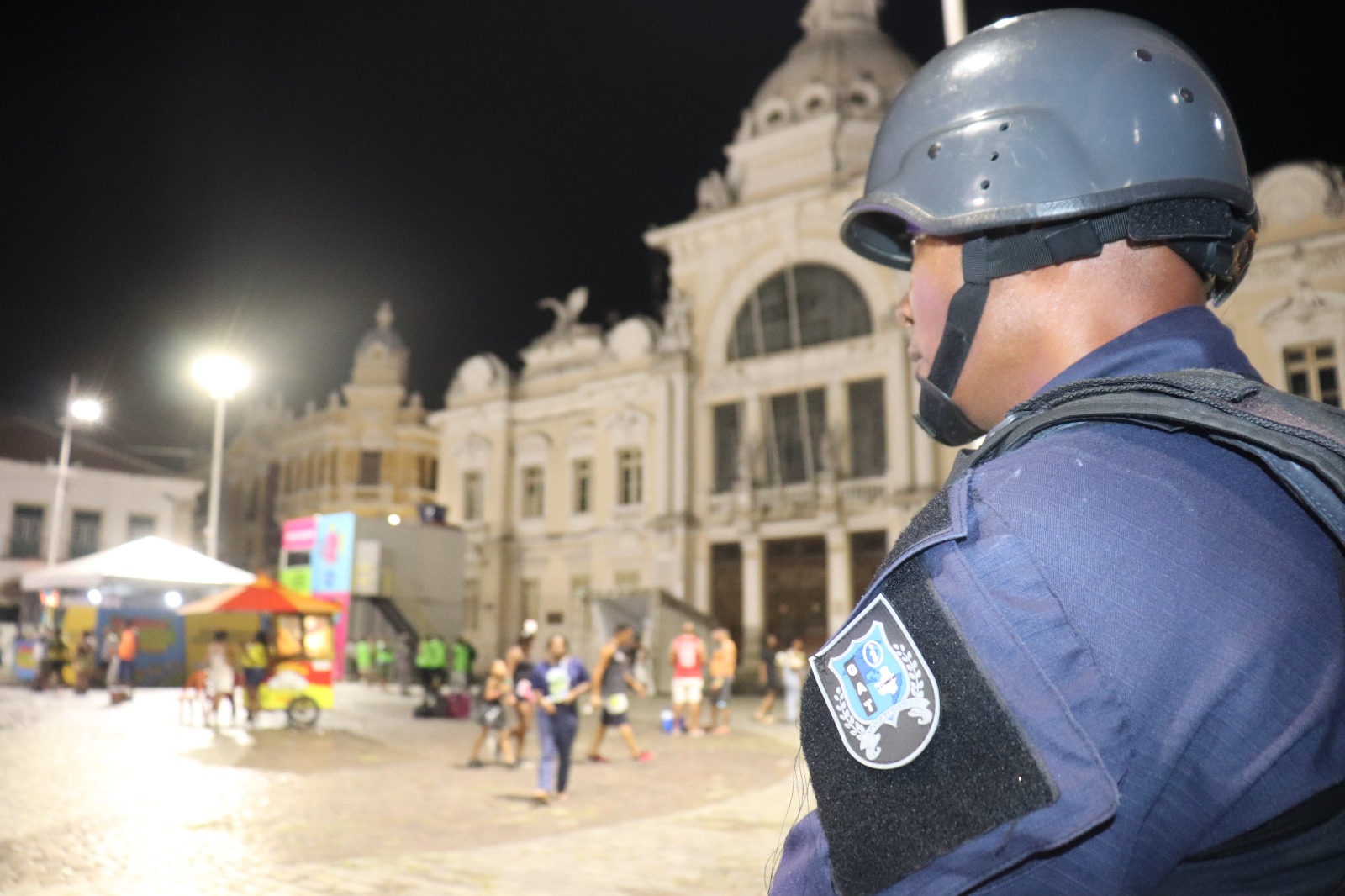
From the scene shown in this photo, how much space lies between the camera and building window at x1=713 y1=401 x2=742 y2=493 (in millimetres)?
30781

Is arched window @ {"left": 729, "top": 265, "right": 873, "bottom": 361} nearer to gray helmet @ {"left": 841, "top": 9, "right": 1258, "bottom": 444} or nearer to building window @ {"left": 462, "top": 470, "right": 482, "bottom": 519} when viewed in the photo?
building window @ {"left": 462, "top": 470, "right": 482, "bottom": 519}

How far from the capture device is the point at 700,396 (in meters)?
31.7

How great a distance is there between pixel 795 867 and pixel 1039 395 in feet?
1.95

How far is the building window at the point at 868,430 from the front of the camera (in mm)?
28141

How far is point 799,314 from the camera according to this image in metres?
30.0

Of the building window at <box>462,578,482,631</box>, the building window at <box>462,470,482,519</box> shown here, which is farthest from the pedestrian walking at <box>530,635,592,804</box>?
the building window at <box>462,470,482,519</box>

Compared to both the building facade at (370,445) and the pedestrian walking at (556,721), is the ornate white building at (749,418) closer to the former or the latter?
the building facade at (370,445)

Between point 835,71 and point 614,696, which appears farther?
point 835,71

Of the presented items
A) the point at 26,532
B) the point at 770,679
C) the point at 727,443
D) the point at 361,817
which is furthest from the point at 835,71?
the point at 26,532

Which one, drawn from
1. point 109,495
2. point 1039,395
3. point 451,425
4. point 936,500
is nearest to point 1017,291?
point 1039,395

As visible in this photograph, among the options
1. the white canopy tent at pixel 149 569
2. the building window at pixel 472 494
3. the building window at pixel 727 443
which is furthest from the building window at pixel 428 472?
the white canopy tent at pixel 149 569

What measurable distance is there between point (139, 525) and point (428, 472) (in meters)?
13.3

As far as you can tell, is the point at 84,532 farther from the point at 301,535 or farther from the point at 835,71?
the point at 835,71

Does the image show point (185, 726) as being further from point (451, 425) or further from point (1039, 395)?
point (451, 425)
